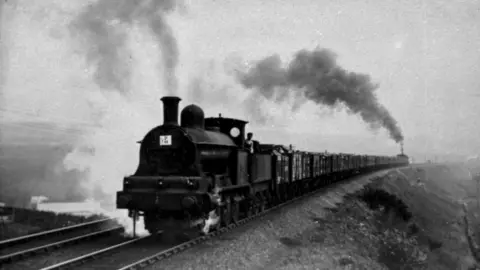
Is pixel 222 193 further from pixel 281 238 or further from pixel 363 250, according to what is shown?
pixel 363 250

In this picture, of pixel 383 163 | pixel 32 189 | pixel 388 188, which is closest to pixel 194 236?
pixel 32 189

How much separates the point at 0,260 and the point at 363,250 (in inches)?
345

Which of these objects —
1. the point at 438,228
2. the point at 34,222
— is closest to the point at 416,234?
the point at 438,228

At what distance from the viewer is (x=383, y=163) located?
166ft

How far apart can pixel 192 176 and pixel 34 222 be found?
621 cm

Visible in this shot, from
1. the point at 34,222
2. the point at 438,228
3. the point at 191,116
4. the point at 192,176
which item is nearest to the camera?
the point at 192,176

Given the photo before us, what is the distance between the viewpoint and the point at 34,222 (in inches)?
474

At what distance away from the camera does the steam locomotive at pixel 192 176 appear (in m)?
8.94

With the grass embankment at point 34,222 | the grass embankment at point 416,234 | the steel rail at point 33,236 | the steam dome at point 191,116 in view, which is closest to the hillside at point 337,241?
the grass embankment at point 416,234

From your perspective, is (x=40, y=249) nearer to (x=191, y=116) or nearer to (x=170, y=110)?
(x=170, y=110)

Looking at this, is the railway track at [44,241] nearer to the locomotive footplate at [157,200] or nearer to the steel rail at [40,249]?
the steel rail at [40,249]

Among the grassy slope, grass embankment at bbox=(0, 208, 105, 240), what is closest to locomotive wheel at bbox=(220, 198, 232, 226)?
grass embankment at bbox=(0, 208, 105, 240)

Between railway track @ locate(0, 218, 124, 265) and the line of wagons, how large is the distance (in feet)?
15.6

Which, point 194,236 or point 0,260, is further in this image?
point 194,236
